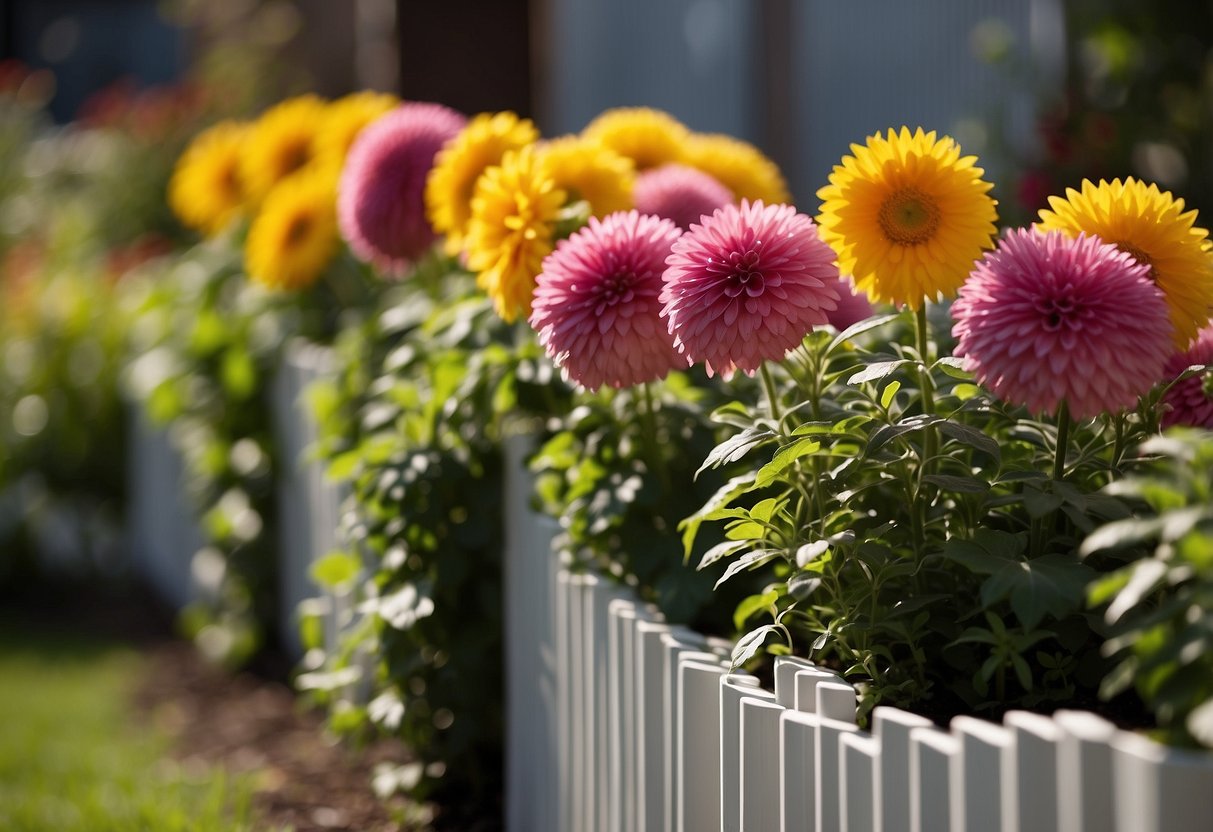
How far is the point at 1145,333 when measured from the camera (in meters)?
1.39

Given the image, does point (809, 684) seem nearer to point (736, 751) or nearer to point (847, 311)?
point (736, 751)

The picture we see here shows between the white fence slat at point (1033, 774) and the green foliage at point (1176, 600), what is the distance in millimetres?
77

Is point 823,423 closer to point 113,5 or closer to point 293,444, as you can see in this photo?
point 293,444

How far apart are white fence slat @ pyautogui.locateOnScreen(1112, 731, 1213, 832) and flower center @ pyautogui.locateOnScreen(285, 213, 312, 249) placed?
2628 millimetres

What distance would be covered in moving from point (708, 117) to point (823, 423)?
17.5ft

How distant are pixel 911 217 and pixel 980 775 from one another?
0.64m

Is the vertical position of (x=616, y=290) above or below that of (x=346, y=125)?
below

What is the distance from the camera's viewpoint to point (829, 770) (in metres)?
1.54

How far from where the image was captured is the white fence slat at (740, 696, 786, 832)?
1.65 meters

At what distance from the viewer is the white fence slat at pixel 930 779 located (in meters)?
1.38

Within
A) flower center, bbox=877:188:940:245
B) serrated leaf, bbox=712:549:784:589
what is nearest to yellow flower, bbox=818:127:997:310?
flower center, bbox=877:188:940:245

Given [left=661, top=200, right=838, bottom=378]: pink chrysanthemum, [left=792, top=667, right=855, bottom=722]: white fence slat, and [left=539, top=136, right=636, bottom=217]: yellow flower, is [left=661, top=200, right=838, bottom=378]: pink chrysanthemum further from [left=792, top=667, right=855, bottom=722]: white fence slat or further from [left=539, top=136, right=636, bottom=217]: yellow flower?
[left=539, top=136, right=636, bottom=217]: yellow flower

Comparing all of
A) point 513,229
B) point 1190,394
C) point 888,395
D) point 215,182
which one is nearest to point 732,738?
point 888,395

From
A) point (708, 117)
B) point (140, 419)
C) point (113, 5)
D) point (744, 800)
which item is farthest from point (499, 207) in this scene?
point (113, 5)
